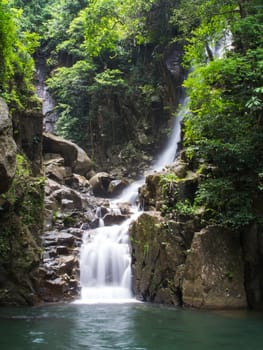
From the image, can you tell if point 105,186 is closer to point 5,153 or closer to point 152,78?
point 152,78

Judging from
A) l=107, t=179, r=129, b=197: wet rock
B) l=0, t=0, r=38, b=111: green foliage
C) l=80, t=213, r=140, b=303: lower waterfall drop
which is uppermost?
l=0, t=0, r=38, b=111: green foliage

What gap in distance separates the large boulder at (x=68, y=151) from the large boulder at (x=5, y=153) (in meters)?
13.7

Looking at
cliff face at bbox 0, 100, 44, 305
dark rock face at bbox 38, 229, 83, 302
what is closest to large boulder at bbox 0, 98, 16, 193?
cliff face at bbox 0, 100, 44, 305

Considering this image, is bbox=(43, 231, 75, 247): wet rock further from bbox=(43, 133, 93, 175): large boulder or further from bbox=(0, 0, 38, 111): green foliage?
bbox=(43, 133, 93, 175): large boulder

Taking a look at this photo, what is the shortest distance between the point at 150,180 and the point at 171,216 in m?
2.49

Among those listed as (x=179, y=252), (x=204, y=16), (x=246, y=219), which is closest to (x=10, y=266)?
(x=179, y=252)

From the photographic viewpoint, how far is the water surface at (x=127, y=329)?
25.0 ft

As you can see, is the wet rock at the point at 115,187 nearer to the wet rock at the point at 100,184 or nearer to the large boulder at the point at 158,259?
the wet rock at the point at 100,184

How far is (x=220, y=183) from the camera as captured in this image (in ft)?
38.4

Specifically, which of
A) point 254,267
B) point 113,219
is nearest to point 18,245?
point 113,219

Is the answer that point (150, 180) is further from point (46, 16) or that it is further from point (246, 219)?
point (46, 16)

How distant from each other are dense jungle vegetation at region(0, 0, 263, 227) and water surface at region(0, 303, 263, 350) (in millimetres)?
3096

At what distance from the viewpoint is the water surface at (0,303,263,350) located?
25.0 ft

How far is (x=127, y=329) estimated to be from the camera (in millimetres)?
8953
